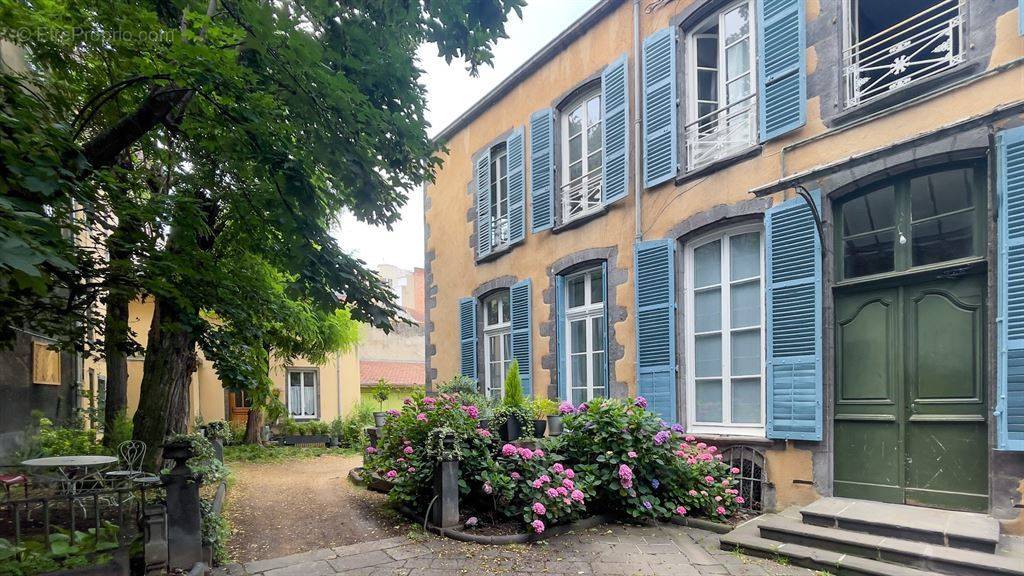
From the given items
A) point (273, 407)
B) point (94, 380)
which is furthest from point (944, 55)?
point (94, 380)

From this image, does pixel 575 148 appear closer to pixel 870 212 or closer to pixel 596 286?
pixel 596 286

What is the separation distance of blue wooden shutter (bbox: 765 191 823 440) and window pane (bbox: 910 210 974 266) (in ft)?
2.48

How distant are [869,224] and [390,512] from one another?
5550 mm

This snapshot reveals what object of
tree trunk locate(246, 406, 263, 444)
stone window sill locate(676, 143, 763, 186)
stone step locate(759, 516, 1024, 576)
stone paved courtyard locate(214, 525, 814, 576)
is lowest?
tree trunk locate(246, 406, 263, 444)

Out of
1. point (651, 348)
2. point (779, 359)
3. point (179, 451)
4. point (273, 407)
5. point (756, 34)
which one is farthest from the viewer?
point (273, 407)

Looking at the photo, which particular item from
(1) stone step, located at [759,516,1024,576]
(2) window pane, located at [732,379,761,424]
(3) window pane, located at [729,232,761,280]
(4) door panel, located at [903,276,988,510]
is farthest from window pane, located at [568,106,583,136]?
(1) stone step, located at [759,516,1024,576]

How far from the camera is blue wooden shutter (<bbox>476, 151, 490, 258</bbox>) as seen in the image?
9953 mm

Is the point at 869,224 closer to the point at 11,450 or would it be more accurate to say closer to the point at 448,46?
the point at 448,46

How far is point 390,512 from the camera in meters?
6.09

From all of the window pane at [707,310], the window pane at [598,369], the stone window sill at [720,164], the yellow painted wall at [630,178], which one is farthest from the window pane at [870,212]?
the window pane at [598,369]

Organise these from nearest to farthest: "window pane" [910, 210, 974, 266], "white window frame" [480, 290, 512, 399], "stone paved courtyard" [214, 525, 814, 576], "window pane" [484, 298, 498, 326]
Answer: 1. "stone paved courtyard" [214, 525, 814, 576]
2. "window pane" [910, 210, 974, 266]
3. "white window frame" [480, 290, 512, 399]
4. "window pane" [484, 298, 498, 326]

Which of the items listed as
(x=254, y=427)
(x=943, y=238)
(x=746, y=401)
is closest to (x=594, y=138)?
(x=746, y=401)

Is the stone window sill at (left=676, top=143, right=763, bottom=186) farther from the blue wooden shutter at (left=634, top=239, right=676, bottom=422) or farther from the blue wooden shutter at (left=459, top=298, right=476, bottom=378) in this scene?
the blue wooden shutter at (left=459, top=298, right=476, bottom=378)

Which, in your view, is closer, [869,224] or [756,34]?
[869,224]
